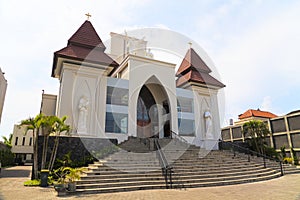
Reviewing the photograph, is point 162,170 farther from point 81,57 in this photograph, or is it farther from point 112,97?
point 81,57

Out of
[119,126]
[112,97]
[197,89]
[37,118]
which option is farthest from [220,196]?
[197,89]

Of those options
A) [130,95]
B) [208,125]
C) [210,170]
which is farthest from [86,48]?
[210,170]

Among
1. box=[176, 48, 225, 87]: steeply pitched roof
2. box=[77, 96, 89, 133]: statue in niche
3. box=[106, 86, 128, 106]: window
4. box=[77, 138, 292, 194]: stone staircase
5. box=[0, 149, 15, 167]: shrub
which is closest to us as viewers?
box=[77, 138, 292, 194]: stone staircase

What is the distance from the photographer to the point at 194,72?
21.2 metres

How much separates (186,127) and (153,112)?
346 cm

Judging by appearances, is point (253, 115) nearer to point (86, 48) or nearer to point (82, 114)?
point (86, 48)

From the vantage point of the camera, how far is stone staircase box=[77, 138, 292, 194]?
808 cm

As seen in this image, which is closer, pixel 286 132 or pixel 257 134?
pixel 257 134

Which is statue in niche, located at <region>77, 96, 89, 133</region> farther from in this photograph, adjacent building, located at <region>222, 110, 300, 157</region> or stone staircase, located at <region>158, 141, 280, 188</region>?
adjacent building, located at <region>222, 110, 300, 157</region>

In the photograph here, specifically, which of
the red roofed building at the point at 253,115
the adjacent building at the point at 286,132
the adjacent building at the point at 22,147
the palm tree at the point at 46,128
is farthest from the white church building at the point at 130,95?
the adjacent building at the point at 22,147

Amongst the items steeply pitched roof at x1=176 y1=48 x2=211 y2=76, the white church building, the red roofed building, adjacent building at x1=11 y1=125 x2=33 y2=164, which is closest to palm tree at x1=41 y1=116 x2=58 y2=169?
the white church building

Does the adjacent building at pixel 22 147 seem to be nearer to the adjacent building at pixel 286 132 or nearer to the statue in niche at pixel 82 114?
the statue in niche at pixel 82 114

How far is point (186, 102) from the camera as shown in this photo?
65.8 ft

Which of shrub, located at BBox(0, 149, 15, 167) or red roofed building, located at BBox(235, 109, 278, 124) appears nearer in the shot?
shrub, located at BBox(0, 149, 15, 167)
